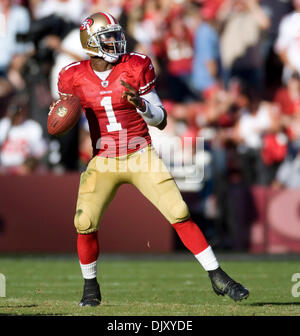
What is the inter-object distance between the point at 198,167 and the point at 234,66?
2.45 meters

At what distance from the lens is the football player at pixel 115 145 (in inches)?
229

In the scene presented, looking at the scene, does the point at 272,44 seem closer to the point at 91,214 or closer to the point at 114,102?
the point at 114,102

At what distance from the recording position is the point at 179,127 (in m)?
11.5

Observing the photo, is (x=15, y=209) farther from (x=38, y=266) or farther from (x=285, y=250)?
(x=285, y=250)

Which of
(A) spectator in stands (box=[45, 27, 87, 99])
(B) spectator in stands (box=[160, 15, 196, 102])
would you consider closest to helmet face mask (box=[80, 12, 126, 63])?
(A) spectator in stands (box=[45, 27, 87, 99])

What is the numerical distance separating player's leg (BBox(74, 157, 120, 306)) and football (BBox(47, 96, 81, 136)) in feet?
1.11

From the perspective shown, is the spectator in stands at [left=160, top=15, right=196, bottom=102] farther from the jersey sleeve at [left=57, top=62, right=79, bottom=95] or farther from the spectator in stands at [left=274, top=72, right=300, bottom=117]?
the jersey sleeve at [left=57, top=62, right=79, bottom=95]

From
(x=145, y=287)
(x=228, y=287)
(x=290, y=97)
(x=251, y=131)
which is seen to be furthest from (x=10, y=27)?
(x=228, y=287)

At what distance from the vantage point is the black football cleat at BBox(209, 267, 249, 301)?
5676 millimetres

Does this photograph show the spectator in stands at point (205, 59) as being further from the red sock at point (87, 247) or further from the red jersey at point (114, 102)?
the red sock at point (87, 247)

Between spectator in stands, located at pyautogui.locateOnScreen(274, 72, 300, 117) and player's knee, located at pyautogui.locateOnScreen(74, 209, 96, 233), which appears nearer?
player's knee, located at pyautogui.locateOnScreen(74, 209, 96, 233)

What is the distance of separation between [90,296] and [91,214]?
55 centimetres

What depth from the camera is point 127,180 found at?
Result: 596cm

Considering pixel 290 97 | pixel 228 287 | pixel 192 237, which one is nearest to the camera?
pixel 228 287
